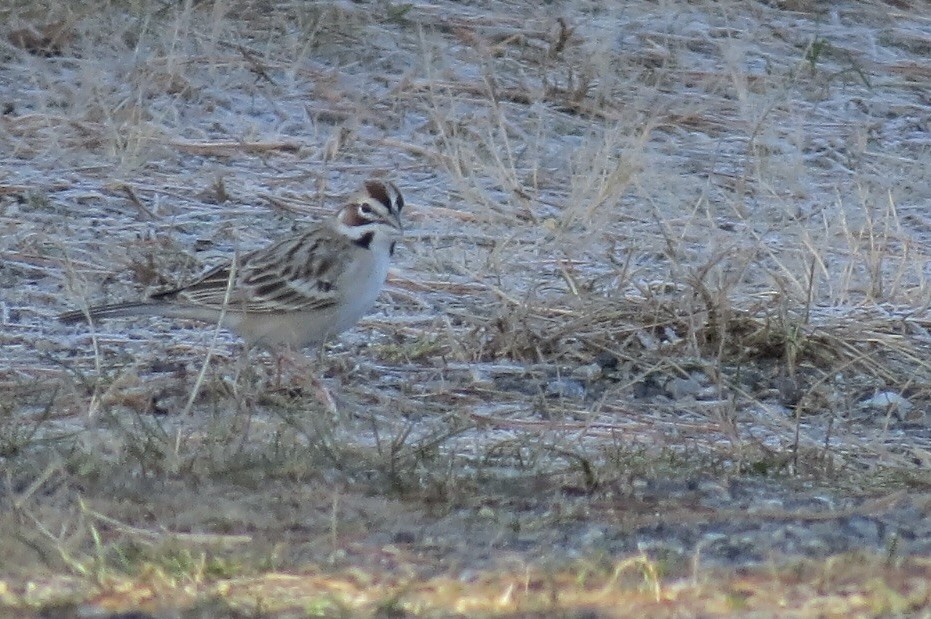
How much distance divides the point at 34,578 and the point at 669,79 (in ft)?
24.8

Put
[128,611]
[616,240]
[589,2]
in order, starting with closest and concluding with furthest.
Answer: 1. [128,611]
2. [616,240]
3. [589,2]

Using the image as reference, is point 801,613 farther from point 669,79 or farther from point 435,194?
point 669,79

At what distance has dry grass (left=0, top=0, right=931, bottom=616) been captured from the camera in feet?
14.4

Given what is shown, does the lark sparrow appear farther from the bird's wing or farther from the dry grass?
the dry grass

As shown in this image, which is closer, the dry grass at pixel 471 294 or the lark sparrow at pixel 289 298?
the dry grass at pixel 471 294

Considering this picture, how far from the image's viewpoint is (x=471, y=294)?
8250 millimetres

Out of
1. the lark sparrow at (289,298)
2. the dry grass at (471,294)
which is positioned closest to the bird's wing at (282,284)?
the lark sparrow at (289,298)

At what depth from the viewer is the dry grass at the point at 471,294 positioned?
4.39 meters

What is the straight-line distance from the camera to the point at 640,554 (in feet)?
14.8

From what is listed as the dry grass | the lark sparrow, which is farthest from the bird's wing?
the dry grass

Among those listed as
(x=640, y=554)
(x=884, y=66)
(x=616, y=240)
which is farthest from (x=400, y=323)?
(x=884, y=66)

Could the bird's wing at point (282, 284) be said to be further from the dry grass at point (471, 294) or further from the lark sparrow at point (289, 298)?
the dry grass at point (471, 294)

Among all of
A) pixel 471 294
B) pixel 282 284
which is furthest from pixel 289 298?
pixel 471 294

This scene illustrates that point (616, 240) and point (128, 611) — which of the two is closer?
point (128, 611)
